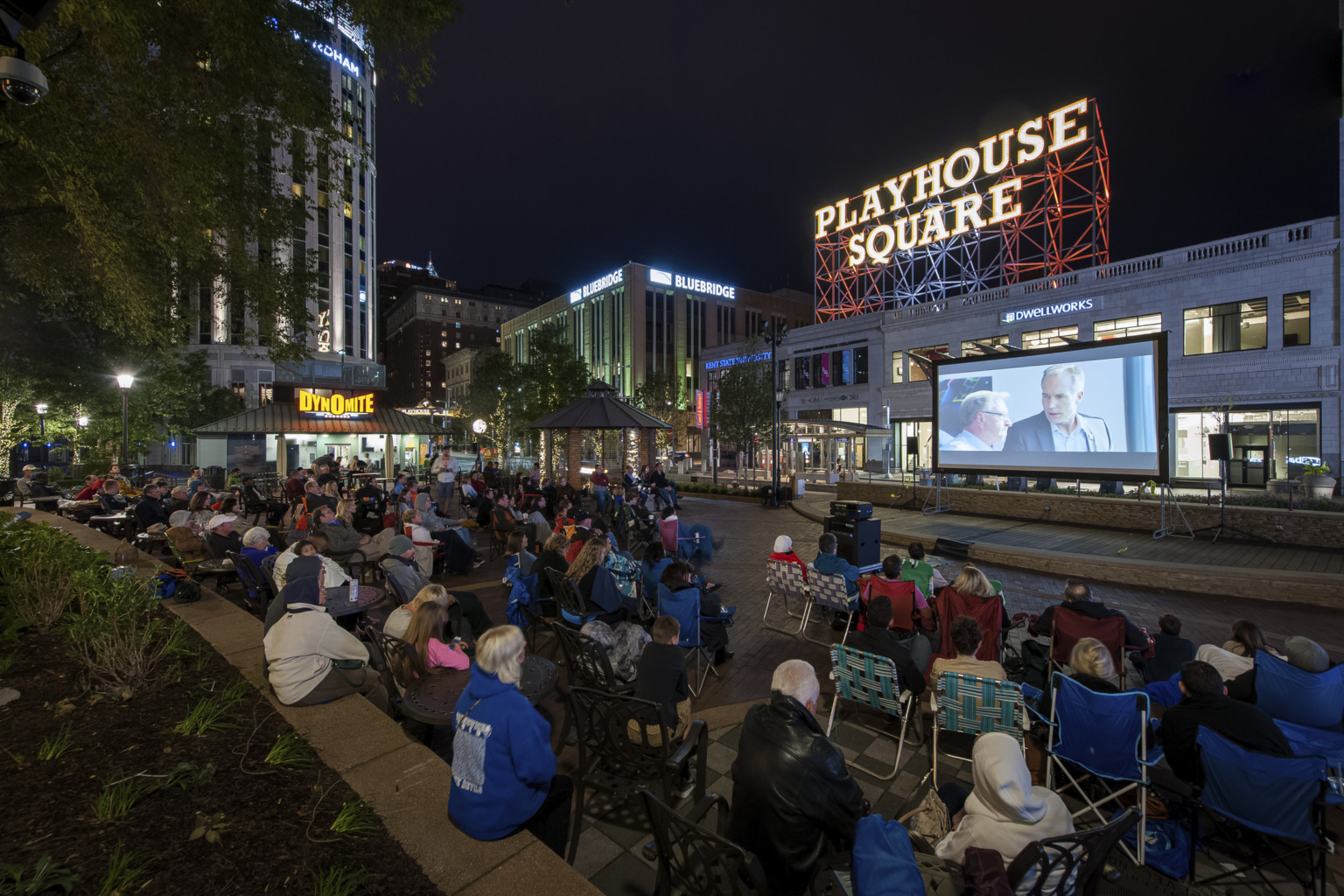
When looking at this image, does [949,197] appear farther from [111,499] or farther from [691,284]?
[111,499]

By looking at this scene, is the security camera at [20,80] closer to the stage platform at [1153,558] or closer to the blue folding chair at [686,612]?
the blue folding chair at [686,612]

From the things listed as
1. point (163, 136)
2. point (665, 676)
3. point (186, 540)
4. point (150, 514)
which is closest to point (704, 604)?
point (665, 676)

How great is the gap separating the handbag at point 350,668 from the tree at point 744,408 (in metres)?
26.0

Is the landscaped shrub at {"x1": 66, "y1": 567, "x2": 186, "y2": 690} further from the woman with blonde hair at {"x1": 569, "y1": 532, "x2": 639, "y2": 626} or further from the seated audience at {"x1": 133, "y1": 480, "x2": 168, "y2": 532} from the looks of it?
the seated audience at {"x1": 133, "y1": 480, "x2": 168, "y2": 532}

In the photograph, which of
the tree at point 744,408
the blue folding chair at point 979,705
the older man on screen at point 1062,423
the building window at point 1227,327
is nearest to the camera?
the blue folding chair at point 979,705

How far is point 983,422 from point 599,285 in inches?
2433

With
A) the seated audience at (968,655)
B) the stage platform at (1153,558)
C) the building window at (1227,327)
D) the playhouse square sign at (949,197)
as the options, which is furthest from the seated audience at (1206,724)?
the playhouse square sign at (949,197)

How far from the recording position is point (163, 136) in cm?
582

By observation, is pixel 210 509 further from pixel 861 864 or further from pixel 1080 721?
pixel 1080 721

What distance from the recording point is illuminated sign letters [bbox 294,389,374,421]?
23219mm

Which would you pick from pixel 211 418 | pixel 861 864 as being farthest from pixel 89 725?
pixel 211 418

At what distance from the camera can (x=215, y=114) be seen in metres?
6.33

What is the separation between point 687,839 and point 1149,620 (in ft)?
28.8

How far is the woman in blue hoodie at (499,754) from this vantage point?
2.45 m
